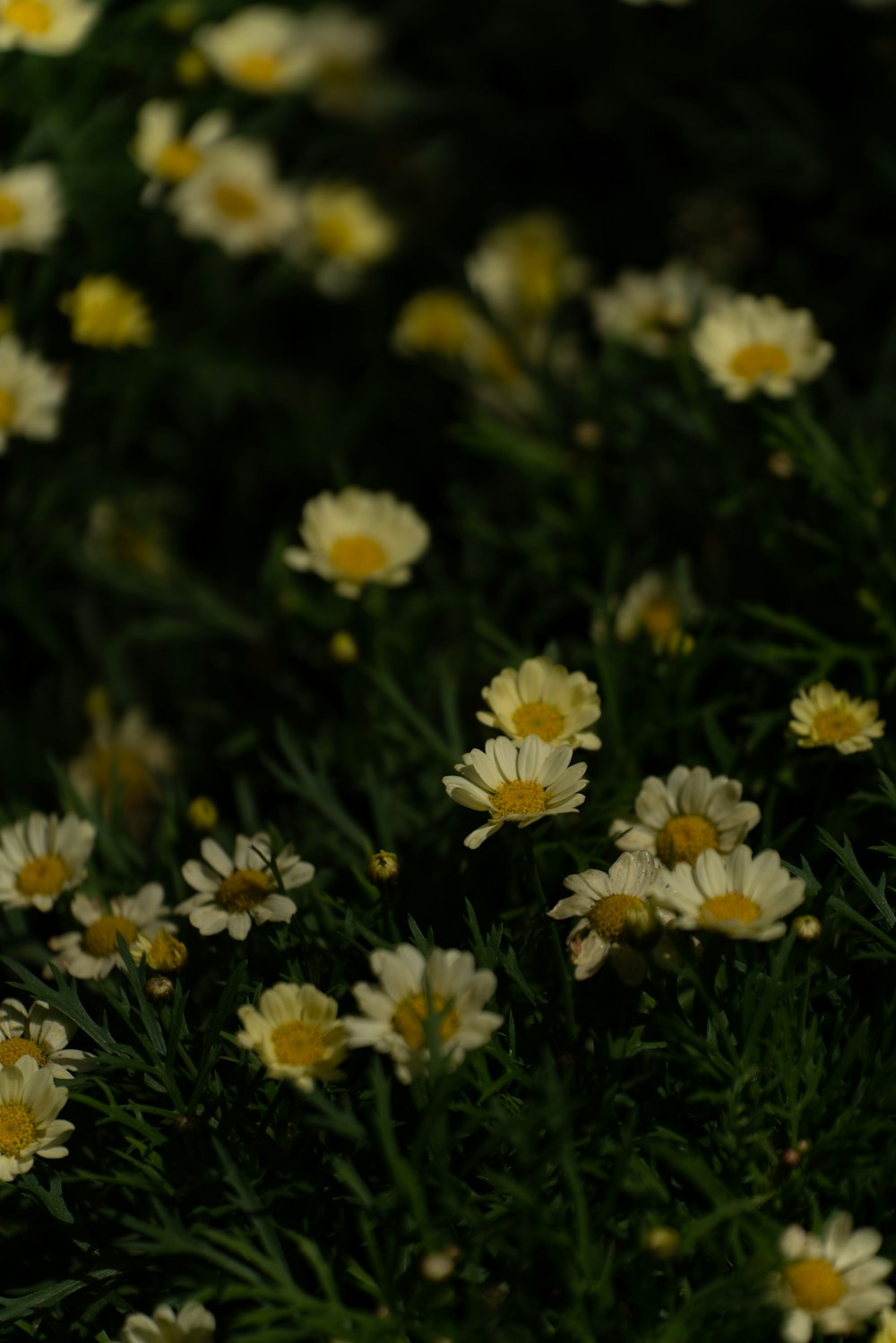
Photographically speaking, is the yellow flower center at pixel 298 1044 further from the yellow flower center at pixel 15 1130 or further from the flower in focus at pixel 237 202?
the flower in focus at pixel 237 202

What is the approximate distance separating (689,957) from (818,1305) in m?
0.30

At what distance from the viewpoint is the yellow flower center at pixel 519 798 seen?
1265 mm

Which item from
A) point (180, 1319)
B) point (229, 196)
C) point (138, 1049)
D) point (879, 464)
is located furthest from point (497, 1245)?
point (229, 196)

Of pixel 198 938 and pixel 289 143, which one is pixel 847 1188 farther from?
pixel 289 143

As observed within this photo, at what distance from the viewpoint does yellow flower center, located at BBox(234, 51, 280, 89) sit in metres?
2.37

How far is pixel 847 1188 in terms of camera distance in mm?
1199

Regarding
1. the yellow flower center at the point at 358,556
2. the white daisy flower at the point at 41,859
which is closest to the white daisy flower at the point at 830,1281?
the white daisy flower at the point at 41,859

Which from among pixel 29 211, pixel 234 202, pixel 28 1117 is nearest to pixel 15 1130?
pixel 28 1117

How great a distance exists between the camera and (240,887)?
1346 mm

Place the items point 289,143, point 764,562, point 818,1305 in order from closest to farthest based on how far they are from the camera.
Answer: point 818,1305
point 764,562
point 289,143

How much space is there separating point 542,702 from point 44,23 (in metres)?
1.40

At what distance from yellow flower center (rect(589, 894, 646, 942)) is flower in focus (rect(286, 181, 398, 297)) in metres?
1.61

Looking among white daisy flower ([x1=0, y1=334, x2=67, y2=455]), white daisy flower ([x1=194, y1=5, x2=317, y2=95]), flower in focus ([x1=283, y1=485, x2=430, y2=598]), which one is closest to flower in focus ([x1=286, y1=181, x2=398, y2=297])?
white daisy flower ([x1=194, y1=5, x2=317, y2=95])

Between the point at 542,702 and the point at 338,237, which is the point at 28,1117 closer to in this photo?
the point at 542,702
